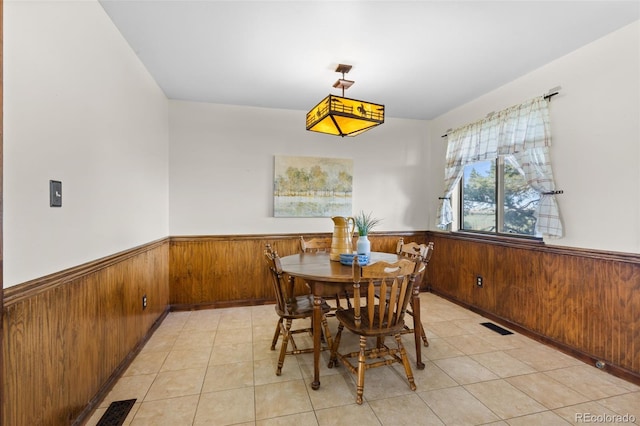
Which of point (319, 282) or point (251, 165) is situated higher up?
point (251, 165)

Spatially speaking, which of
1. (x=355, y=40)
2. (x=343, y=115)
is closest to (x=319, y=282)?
(x=343, y=115)

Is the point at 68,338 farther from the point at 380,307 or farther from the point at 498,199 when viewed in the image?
the point at 498,199

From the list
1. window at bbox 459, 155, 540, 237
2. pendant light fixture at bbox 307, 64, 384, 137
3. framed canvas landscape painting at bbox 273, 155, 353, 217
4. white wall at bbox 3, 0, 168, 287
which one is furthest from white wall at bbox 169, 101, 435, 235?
pendant light fixture at bbox 307, 64, 384, 137

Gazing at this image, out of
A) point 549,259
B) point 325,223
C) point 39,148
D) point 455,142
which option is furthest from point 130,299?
point 455,142

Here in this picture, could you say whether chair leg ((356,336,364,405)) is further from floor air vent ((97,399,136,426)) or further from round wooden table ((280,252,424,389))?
floor air vent ((97,399,136,426))

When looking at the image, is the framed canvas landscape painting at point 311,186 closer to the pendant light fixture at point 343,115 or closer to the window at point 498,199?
the pendant light fixture at point 343,115

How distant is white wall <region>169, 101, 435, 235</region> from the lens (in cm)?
362

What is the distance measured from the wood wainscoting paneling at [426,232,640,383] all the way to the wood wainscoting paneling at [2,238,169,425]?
3501 millimetres

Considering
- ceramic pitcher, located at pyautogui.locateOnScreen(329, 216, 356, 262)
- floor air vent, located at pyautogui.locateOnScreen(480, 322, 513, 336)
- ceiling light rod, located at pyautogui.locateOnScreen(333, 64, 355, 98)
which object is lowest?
floor air vent, located at pyautogui.locateOnScreen(480, 322, 513, 336)

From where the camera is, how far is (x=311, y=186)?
13.0 ft

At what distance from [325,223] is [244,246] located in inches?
43.7

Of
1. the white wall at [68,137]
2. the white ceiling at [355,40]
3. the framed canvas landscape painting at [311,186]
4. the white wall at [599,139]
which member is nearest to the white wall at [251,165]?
the framed canvas landscape painting at [311,186]

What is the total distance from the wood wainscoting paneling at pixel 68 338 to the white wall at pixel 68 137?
0.32 feet

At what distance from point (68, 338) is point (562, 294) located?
11.7ft
